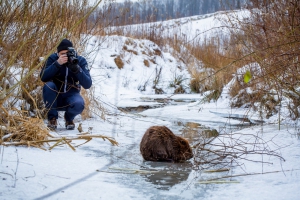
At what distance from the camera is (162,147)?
7.71ft

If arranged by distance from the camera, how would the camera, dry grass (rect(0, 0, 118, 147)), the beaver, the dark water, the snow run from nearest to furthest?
1. the snow
2. the dark water
3. dry grass (rect(0, 0, 118, 147))
4. the beaver
5. the camera

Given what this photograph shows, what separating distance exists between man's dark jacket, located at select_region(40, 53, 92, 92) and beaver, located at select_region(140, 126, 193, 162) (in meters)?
1.20

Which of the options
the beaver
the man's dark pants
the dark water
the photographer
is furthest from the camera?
the beaver

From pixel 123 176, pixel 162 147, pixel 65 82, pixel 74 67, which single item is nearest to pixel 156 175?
pixel 123 176

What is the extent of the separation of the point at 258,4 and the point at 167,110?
264cm

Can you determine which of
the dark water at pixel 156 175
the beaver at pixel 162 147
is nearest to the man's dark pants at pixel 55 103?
the dark water at pixel 156 175

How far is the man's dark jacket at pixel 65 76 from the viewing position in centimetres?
322

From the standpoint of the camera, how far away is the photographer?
3191mm

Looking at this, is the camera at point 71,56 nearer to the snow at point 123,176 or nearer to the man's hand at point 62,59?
the man's hand at point 62,59

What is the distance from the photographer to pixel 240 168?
6.82ft

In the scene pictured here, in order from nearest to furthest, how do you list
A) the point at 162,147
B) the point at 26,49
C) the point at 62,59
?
1. the point at 162,147
2. the point at 26,49
3. the point at 62,59

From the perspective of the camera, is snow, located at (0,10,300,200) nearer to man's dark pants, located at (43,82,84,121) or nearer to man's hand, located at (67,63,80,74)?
man's dark pants, located at (43,82,84,121)

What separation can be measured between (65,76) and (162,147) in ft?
4.88

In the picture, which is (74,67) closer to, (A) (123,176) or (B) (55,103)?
(B) (55,103)
